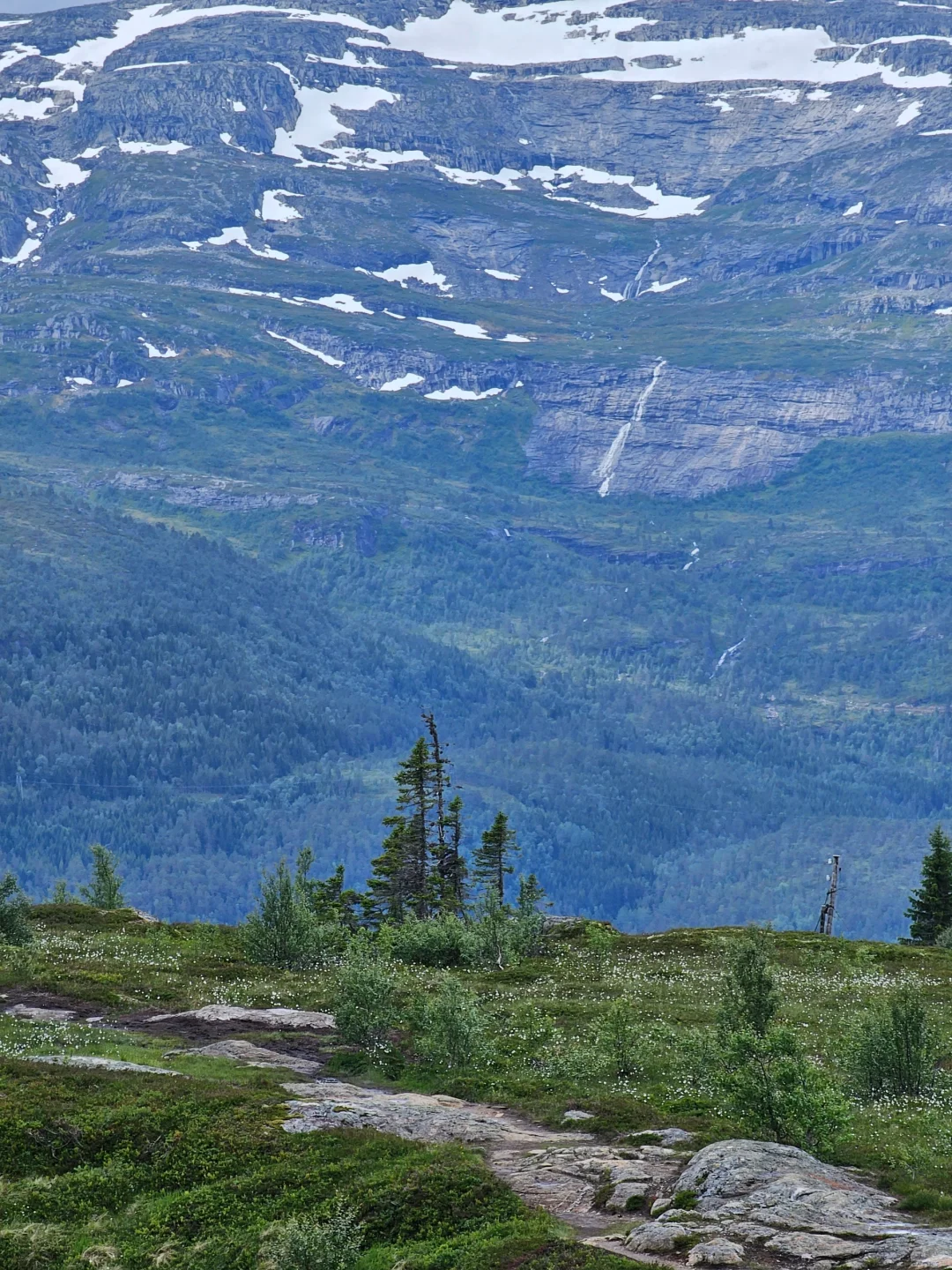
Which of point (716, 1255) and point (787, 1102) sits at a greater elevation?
point (787, 1102)

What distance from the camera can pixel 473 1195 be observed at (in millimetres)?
31812

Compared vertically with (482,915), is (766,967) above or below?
below

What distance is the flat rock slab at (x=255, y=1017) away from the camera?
49.6 metres

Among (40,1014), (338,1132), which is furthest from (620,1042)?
(40,1014)

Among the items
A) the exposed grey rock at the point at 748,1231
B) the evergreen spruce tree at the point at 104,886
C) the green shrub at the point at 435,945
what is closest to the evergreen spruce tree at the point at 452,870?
the evergreen spruce tree at the point at 104,886

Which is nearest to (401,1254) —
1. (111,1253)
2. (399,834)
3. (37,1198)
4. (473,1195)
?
(473,1195)

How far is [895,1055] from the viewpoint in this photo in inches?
1673

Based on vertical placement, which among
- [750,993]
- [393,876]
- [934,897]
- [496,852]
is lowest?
[750,993]

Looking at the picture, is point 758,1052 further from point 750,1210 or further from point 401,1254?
point 401,1254

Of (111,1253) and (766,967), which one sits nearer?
(111,1253)

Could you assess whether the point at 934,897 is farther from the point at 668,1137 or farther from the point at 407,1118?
the point at 407,1118

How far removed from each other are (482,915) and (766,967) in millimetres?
28378

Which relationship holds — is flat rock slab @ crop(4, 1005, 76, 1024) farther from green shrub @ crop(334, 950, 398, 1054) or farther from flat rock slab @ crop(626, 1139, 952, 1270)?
flat rock slab @ crop(626, 1139, 952, 1270)

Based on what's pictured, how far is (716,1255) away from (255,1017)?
24.8 metres
